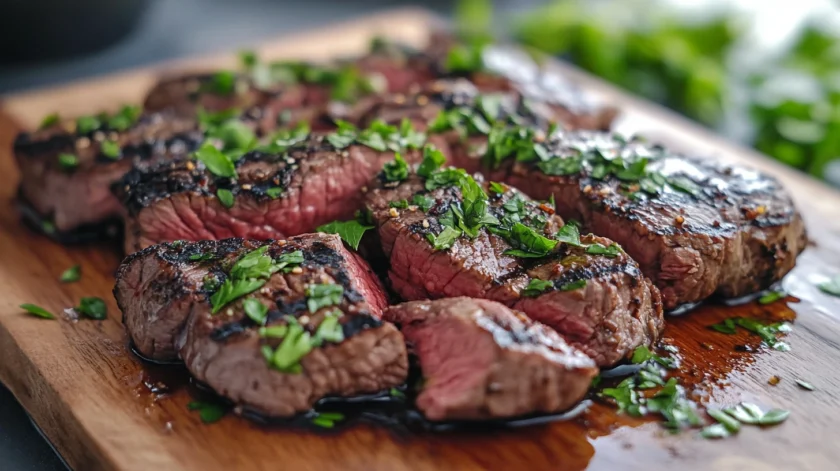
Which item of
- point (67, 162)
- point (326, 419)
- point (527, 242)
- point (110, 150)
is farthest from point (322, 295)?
point (67, 162)

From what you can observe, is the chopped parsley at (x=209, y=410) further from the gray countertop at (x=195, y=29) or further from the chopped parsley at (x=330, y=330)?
the gray countertop at (x=195, y=29)

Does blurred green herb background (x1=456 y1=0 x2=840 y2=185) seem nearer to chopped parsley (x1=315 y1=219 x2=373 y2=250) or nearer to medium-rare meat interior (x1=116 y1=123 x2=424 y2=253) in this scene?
medium-rare meat interior (x1=116 y1=123 x2=424 y2=253)

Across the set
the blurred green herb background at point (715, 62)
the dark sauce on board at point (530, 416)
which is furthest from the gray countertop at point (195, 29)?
the dark sauce on board at point (530, 416)

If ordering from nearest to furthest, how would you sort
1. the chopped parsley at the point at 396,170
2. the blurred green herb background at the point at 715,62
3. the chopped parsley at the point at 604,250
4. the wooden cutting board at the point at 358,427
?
the wooden cutting board at the point at 358,427 < the chopped parsley at the point at 604,250 < the chopped parsley at the point at 396,170 < the blurred green herb background at the point at 715,62

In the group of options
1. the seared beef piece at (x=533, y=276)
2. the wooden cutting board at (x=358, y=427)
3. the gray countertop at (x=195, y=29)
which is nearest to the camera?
the wooden cutting board at (x=358, y=427)

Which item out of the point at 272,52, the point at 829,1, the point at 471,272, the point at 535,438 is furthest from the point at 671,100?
the point at 535,438

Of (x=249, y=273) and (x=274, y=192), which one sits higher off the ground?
(x=274, y=192)

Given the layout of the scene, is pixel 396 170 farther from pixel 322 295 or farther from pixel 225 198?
pixel 322 295
